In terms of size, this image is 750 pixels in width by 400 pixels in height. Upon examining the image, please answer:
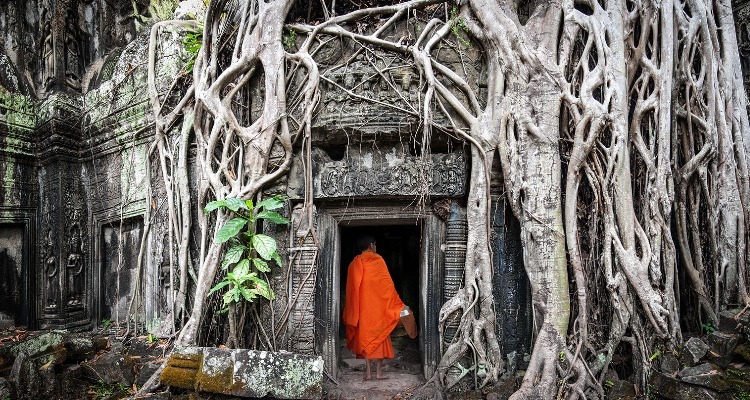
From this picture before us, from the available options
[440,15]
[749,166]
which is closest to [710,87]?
[749,166]

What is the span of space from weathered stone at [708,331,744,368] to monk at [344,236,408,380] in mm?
2411

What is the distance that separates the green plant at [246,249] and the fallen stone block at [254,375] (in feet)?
2.08

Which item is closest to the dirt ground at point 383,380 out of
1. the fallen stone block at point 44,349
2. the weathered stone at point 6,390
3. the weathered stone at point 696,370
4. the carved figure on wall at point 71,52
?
the weathered stone at point 696,370

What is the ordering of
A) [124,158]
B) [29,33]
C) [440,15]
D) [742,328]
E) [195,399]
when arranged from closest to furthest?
[195,399] → [742,328] → [440,15] → [124,158] → [29,33]

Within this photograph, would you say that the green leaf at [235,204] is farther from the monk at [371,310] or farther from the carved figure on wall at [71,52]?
the carved figure on wall at [71,52]

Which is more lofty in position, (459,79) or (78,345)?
(459,79)

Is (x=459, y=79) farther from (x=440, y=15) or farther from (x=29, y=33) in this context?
(x=29, y=33)

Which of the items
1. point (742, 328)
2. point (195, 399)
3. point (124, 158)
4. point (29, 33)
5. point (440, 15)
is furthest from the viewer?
point (29, 33)

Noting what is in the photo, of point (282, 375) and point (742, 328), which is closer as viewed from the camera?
point (282, 375)

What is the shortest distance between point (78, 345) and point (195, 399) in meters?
1.65

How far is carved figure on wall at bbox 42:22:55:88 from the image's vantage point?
5.63 meters

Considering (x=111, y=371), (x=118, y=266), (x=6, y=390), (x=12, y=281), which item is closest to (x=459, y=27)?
(x=111, y=371)

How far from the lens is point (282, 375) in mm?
2896

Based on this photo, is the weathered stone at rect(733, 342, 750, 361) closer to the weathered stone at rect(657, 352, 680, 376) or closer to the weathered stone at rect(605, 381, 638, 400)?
the weathered stone at rect(657, 352, 680, 376)
